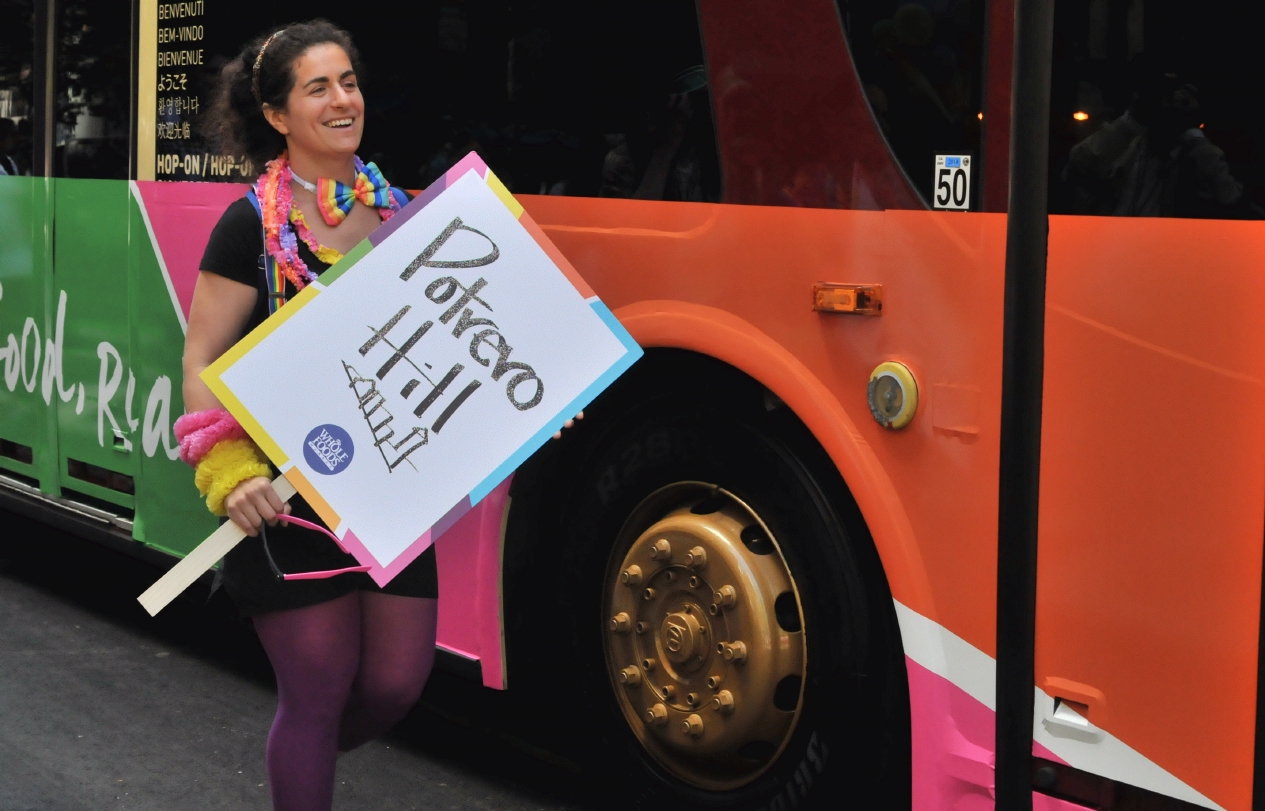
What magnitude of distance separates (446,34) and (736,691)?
1.83m

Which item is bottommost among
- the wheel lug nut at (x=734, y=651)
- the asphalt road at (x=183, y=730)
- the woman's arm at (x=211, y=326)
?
the asphalt road at (x=183, y=730)

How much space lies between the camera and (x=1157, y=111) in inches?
98.2

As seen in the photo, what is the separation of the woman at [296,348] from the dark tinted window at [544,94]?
0.62 m

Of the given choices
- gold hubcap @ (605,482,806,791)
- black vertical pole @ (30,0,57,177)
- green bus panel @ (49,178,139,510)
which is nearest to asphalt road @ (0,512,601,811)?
green bus panel @ (49,178,139,510)

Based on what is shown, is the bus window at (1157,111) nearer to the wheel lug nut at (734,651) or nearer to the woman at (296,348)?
the wheel lug nut at (734,651)

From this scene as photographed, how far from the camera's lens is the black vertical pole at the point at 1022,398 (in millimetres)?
2604

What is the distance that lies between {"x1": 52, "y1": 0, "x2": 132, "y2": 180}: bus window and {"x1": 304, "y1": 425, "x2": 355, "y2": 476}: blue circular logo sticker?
275 cm

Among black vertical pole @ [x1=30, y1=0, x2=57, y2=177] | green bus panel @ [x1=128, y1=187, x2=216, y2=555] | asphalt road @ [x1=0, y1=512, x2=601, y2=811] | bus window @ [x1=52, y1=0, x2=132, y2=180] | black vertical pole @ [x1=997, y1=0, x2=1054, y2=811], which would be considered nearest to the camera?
black vertical pole @ [x1=997, y1=0, x2=1054, y2=811]

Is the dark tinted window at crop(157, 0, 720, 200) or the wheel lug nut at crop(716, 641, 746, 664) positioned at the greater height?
the dark tinted window at crop(157, 0, 720, 200)

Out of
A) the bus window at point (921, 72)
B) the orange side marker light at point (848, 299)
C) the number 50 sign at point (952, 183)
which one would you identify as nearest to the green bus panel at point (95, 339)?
the orange side marker light at point (848, 299)

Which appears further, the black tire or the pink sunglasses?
the black tire

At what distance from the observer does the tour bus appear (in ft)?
8.13

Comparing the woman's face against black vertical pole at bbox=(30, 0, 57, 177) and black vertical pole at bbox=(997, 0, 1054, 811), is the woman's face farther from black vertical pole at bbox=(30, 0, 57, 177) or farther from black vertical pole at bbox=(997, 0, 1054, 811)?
black vertical pole at bbox=(30, 0, 57, 177)

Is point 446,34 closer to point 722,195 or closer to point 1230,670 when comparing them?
point 722,195
